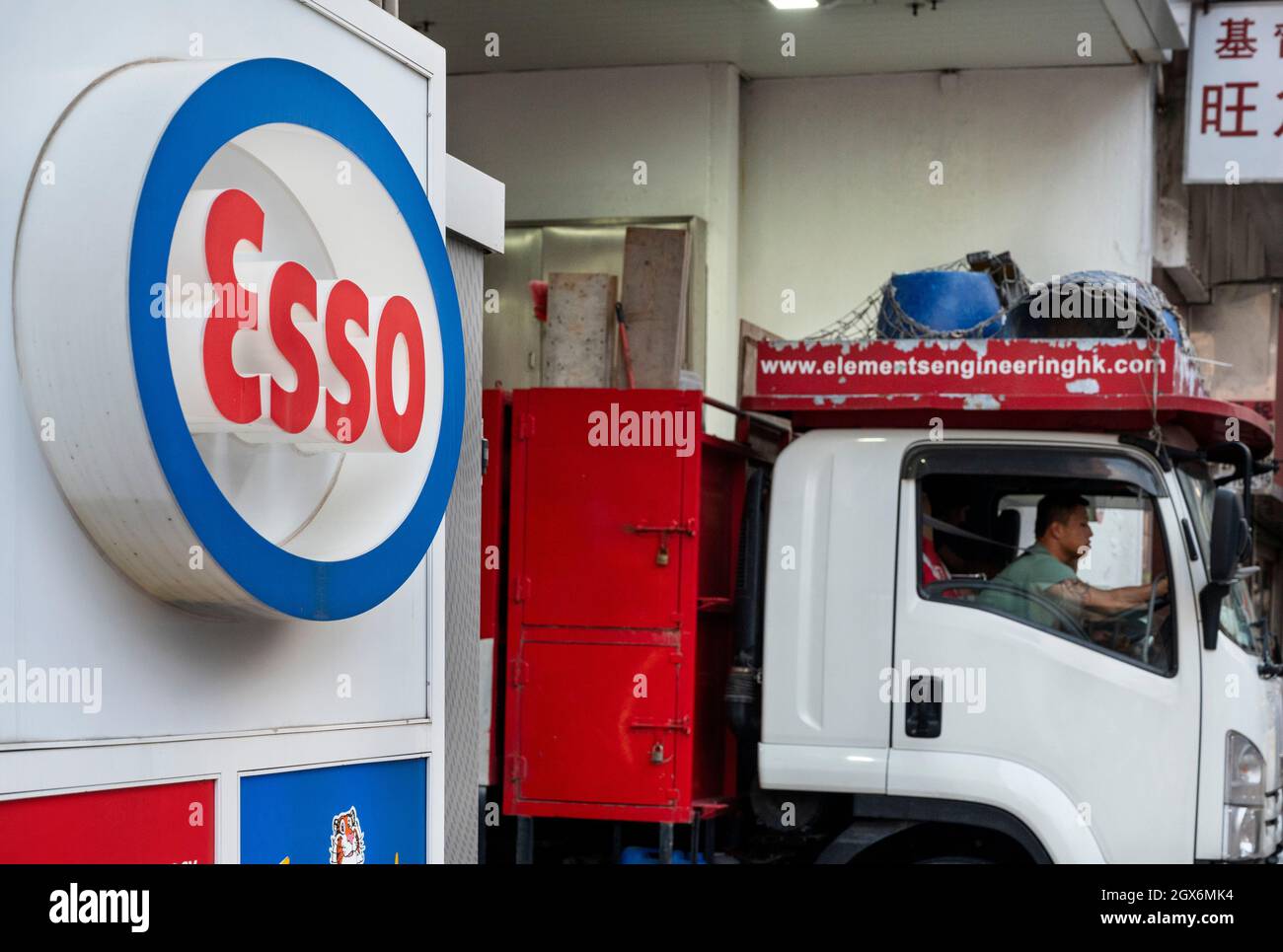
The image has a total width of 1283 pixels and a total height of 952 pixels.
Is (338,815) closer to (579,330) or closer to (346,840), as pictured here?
(346,840)

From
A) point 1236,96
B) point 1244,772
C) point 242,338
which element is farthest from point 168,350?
point 1236,96

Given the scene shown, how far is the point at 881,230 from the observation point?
34.9 feet

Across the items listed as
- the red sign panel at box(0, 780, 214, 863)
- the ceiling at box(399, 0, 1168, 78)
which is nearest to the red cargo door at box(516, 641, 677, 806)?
the red sign panel at box(0, 780, 214, 863)

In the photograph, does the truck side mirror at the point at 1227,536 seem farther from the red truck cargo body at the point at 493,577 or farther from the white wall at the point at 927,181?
the white wall at the point at 927,181

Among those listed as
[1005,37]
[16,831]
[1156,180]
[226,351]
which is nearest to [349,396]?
[226,351]

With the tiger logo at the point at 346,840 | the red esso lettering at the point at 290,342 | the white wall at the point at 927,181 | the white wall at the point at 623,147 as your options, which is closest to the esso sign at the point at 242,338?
the red esso lettering at the point at 290,342

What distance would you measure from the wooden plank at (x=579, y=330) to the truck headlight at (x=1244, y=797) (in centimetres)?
289

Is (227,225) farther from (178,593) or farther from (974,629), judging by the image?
(974,629)

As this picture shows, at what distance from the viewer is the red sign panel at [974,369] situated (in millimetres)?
5922

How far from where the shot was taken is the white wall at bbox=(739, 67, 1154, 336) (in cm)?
1027

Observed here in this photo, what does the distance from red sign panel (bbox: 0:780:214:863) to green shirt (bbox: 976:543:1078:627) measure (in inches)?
157

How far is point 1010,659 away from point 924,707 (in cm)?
36

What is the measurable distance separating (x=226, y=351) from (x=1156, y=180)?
9.38 meters

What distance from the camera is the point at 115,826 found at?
2287 millimetres
